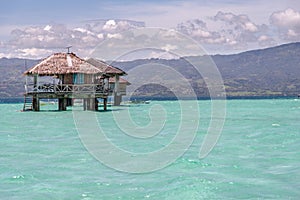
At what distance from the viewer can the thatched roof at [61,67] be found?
154ft

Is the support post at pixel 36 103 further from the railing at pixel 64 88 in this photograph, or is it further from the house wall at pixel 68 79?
the house wall at pixel 68 79

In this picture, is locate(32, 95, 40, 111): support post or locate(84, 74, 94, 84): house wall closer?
locate(84, 74, 94, 84): house wall

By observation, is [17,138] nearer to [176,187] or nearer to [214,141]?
[214,141]

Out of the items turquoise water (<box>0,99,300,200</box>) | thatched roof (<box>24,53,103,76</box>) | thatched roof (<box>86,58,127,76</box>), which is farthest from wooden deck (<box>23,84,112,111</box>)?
turquoise water (<box>0,99,300,200</box>)

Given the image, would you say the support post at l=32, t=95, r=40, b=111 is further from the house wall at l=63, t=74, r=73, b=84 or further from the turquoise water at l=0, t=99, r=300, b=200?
the turquoise water at l=0, t=99, r=300, b=200

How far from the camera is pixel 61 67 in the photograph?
1865 inches

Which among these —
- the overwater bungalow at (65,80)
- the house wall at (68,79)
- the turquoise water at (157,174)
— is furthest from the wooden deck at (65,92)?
the turquoise water at (157,174)

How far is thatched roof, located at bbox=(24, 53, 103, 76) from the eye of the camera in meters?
46.9

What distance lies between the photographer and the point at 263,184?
13.0m

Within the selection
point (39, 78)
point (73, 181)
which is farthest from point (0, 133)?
point (39, 78)

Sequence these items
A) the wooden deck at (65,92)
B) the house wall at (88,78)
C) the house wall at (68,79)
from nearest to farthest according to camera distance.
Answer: the wooden deck at (65,92), the house wall at (68,79), the house wall at (88,78)

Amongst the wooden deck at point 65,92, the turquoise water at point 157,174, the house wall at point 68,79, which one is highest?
the house wall at point 68,79

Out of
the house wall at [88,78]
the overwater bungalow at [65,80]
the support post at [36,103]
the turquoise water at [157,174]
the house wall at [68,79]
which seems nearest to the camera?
the turquoise water at [157,174]

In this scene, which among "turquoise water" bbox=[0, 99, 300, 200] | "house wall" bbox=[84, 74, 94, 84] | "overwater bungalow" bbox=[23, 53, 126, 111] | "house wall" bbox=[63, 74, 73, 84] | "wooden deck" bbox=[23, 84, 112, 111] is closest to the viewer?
"turquoise water" bbox=[0, 99, 300, 200]
